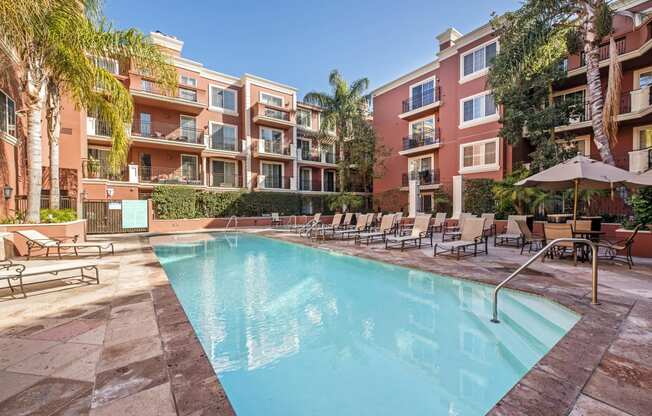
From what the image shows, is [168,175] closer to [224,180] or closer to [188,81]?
[224,180]

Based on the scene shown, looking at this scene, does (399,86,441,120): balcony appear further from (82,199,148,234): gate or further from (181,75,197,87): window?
(82,199,148,234): gate

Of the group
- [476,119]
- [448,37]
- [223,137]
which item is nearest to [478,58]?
[476,119]

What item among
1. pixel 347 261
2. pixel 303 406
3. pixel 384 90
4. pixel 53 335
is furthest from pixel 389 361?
pixel 384 90

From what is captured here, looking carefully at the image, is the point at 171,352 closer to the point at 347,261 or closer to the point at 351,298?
the point at 351,298

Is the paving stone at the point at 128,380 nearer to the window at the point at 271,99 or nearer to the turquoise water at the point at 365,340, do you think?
the turquoise water at the point at 365,340

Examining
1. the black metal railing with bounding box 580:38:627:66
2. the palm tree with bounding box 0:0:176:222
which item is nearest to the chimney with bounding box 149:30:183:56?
the palm tree with bounding box 0:0:176:222

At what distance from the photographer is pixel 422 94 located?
71.5ft

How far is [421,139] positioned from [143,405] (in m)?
22.4

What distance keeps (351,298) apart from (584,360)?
3554 mm

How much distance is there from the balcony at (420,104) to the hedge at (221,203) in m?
10.8

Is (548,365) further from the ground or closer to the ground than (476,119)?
closer to the ground

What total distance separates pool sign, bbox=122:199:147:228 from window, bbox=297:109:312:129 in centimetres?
1571

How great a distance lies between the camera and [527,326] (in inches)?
165

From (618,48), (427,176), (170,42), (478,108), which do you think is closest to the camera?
(618,48)
